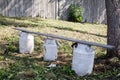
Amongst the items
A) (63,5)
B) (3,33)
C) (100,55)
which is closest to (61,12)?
(63,5)

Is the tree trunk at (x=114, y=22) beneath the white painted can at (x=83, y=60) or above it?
above

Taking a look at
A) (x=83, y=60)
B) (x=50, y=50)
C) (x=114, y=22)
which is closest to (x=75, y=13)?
(x=50, y=50)

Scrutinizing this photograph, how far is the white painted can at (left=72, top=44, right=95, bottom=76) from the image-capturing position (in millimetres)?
6113

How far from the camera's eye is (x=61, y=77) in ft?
19.6

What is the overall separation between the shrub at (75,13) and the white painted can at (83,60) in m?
7.12

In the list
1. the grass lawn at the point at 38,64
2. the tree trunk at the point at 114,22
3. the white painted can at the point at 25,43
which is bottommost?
the grass lawn at the point at 38,64

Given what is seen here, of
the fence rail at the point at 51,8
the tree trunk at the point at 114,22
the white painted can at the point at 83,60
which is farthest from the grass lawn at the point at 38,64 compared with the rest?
the fence rail at the point at 51,8

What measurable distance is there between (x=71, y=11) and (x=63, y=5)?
408 millimetres

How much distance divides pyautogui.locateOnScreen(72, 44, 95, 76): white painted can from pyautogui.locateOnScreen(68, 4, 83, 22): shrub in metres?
7.12

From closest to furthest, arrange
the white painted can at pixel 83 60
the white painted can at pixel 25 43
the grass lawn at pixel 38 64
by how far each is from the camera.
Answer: the grass lawn at pixel 38 64
the white painted can at pixel 83 60
the white painted can at pixel 25 43

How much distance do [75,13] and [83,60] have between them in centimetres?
725

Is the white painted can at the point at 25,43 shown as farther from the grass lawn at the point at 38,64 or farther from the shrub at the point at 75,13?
the shrub at the point at 75,13

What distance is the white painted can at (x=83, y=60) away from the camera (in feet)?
20.1

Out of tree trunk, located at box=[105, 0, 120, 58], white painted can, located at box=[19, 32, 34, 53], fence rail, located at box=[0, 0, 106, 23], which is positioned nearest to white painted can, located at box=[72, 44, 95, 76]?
tree trunk, located at box=[105, 0, 120, 58]
